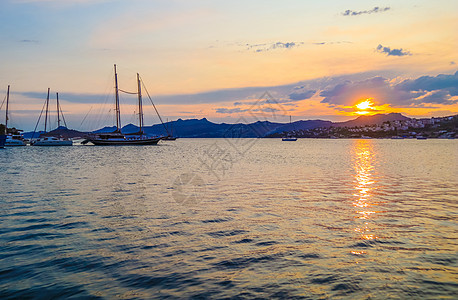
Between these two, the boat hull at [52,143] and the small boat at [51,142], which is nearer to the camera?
the boat hull at [52,143]

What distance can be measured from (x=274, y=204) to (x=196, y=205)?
4916 mm

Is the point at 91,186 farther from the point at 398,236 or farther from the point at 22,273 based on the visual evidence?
the point at 398,236

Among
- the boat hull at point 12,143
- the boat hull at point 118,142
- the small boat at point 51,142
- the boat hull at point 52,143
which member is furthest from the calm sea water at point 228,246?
the boat hull at point 12,143

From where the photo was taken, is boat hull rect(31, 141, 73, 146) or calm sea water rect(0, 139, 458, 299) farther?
boat hull rect(31, 141, 73, 146)

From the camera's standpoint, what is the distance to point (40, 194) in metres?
23.8

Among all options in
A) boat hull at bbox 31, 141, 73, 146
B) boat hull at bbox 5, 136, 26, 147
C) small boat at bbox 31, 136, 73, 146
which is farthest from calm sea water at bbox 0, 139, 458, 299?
boat hull at bbox 5, 136, 26, 147

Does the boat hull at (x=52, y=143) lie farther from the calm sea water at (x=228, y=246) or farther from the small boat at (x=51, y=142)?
the calm sea water at (x=228, y=246)

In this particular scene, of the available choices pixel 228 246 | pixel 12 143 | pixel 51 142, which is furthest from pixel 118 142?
pixel 228 246

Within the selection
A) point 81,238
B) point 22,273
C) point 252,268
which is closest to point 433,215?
point 252,268

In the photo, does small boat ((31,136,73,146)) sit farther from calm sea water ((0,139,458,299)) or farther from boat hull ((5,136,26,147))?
calm sea water ((0,139,458,299))

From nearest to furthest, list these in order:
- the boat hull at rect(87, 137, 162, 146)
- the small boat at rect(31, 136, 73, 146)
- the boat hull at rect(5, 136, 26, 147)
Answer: the boat hull at rect(87, 137, 162, 146) < the boat hull at rect(5, 136, 26, 147) < the small boat at rect(31, 136, 73, 146)

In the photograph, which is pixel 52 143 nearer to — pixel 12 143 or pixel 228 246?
pixel 12 143

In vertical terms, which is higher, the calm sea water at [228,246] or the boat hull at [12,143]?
the boat hull at [12,143]

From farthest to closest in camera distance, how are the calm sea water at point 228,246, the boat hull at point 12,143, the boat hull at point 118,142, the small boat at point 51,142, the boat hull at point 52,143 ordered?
the small boat at point 51,142 → the boat hull at point 52,143 → the boat hull at point 12,143 → the boat hull at point 118,142 → the calm sea water at point 228,246
